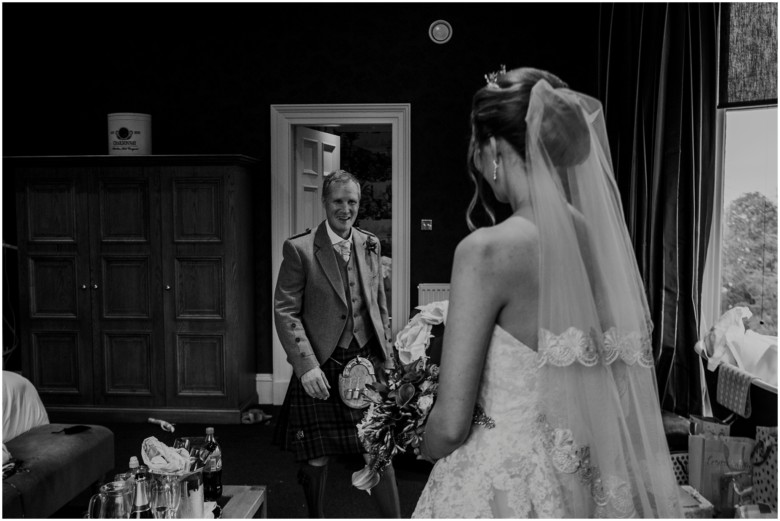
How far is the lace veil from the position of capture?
4.35 feet

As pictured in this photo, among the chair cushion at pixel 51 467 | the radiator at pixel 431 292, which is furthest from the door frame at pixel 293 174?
the chair cushion at pixel 51 467

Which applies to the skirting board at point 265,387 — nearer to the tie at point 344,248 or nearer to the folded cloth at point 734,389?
the tie at point 344,248

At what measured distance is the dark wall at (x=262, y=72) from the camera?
17.9ft

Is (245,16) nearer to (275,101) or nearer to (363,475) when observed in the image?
(275,101)

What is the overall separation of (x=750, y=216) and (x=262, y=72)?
12.4ft

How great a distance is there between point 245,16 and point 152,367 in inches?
112

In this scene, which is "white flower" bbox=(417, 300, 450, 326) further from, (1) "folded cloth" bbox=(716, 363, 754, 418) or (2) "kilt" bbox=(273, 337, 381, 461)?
(1) "folded cloth" bbox=(716, 363, 754, 418)

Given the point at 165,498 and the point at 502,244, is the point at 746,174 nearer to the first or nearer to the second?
the point at 502,244

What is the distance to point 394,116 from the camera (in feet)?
18.1

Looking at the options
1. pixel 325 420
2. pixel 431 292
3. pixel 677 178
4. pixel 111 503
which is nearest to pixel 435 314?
pixel 325 420

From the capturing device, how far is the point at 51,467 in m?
3.08

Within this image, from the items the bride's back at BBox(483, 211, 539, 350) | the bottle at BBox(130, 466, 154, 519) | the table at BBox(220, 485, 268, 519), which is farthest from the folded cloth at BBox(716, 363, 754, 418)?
the bottle at BBox(130, 466, 154, 519)

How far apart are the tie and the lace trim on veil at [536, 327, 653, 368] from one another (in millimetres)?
1670

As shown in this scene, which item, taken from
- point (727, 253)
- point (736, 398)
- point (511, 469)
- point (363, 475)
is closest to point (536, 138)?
point (511, 469)
